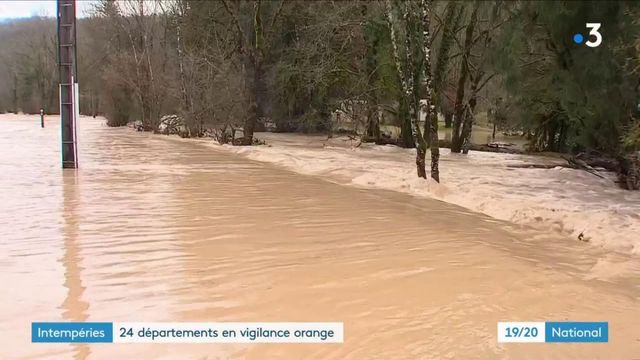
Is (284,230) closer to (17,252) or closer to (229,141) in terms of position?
(17,252)

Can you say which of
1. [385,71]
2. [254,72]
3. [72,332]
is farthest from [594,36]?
[254,72]

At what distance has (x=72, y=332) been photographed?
4504mm

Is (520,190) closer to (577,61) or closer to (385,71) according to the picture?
(577,61)

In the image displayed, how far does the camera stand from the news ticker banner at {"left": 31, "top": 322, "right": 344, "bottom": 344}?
4.43 m

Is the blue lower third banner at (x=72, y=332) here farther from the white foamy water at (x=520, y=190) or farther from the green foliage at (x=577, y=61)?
the green foliage at (x=577, y=61)

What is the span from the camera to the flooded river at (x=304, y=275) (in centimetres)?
448

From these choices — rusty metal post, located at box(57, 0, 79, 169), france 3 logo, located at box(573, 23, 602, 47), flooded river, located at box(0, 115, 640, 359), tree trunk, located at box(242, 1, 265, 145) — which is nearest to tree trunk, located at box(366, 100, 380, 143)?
tree trunk, located at box(242, 1, 265, 145)

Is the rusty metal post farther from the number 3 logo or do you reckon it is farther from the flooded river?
the number 3 logo

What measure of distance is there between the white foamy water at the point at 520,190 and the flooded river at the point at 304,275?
0.67 m

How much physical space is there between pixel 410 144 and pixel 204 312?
2652cm

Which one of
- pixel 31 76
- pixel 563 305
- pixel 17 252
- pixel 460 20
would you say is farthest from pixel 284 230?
pixel 31 76

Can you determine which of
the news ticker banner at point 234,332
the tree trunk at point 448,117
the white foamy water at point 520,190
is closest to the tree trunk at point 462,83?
the white foamy water at point 520,190

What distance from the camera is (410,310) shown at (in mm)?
5199

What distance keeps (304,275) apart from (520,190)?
9883 millimetres
